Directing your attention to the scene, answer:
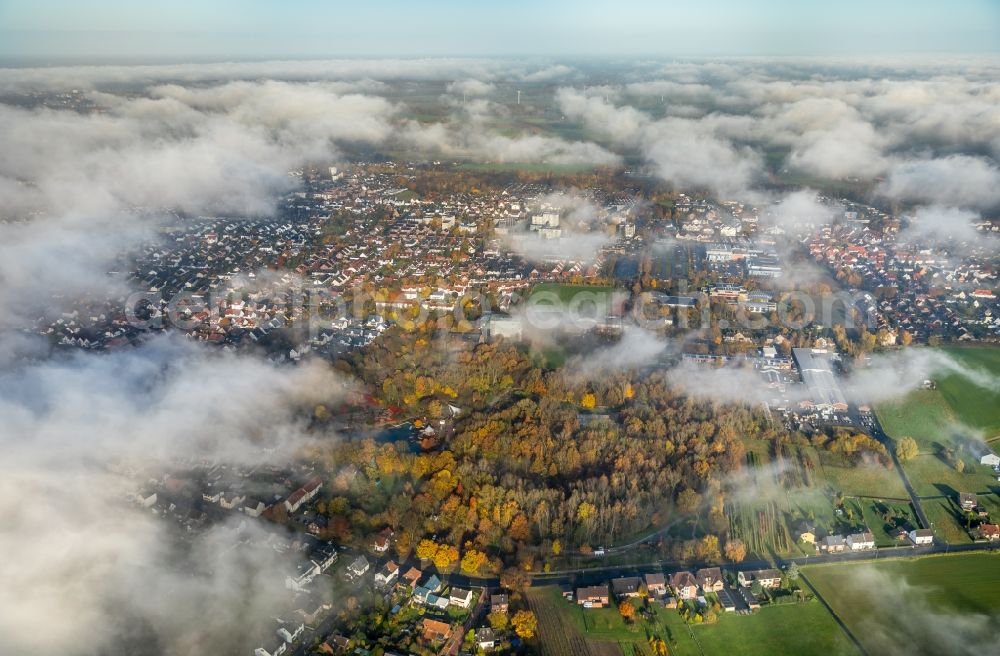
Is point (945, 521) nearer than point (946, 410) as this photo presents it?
Yes

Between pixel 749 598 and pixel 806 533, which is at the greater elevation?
pixel 806 533

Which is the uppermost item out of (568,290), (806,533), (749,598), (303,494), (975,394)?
(568,290)

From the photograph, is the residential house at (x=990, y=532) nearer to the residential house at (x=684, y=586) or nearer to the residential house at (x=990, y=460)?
the residential house at (x=990, y=460)

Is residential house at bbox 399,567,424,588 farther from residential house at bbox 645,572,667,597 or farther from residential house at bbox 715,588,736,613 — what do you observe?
residential house at bbox 715,588,736,613

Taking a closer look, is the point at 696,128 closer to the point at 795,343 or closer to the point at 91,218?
the point at 795,343

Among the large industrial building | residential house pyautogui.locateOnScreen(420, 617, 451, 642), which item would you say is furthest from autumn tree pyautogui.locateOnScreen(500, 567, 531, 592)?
the large industrial building

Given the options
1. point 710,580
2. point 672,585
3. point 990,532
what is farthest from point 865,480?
point 672,585

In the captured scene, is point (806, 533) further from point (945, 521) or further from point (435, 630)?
point (435, 630)
